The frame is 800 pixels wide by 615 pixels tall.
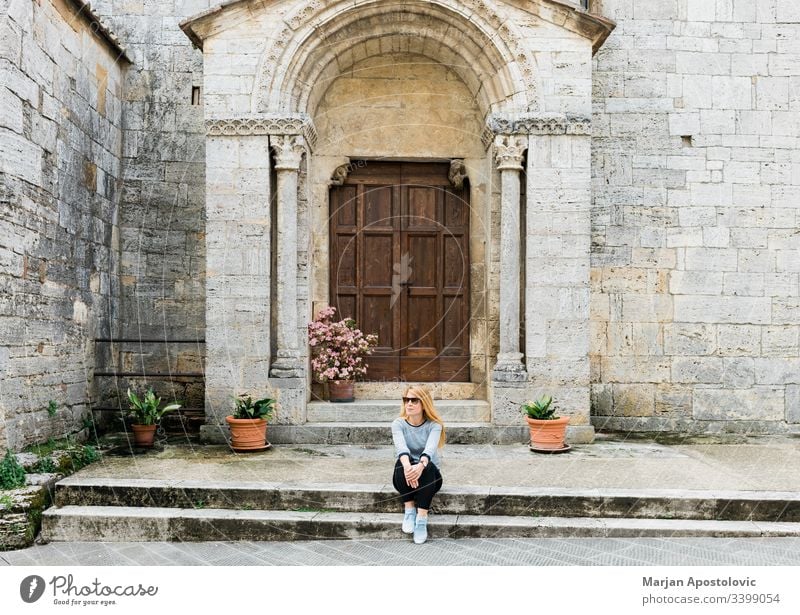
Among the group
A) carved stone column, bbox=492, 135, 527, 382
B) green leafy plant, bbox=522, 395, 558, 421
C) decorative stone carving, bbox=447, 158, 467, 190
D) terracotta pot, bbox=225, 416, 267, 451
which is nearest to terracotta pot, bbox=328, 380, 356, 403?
terracotta pot, bbox=225, 416, 267, 451

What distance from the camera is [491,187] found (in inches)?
319

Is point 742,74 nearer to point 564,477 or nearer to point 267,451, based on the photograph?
point 564,477

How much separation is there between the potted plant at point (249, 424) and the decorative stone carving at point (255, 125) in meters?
2.70

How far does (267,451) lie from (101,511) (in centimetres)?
191

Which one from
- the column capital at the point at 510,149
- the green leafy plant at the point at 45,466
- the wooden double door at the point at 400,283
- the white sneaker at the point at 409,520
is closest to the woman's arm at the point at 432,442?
the white sneaker at the point at 409,520

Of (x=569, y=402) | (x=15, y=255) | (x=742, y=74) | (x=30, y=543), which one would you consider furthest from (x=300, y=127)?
(x=742, y=74)

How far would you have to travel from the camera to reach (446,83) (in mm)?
8523

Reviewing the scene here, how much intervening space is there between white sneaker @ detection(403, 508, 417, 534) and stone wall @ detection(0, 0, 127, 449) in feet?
11.3

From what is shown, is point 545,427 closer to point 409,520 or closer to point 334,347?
point 409,520

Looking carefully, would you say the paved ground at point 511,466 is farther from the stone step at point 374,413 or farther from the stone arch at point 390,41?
the stone arch at point 390,41

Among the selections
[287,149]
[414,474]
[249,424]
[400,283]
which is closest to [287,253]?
[287,149]

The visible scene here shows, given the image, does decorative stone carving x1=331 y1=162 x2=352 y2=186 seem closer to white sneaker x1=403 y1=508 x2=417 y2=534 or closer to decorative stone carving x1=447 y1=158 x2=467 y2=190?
decorative stone carving x1=447 y1=158 x2=467 y2=190

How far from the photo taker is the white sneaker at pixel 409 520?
5.10 meters

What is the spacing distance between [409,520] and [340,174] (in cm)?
456
